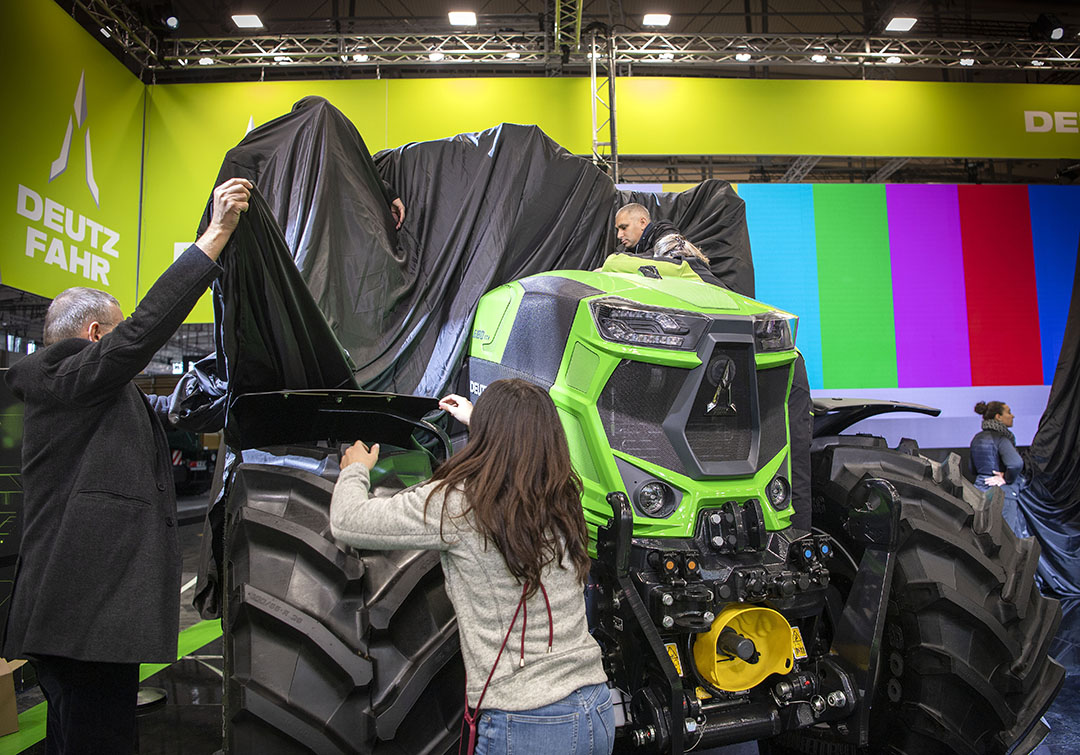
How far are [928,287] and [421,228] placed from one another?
8.35m

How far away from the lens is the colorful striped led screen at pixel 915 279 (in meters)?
9.89

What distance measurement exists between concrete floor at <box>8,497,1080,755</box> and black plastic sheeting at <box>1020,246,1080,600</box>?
249cm

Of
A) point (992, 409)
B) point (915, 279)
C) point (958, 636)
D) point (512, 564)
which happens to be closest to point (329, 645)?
point (512, 564)

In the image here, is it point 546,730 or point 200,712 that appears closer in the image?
point 546,730

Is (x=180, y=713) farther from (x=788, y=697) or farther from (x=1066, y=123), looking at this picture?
(x=1066, y=123)

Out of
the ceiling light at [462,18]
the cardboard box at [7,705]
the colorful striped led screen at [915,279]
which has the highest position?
the ceiling light at [462,18]

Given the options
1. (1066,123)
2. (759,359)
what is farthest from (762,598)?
(1066,123)

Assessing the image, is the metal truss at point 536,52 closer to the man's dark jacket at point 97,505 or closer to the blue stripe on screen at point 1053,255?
the blue stripe on screen at point 1053,255

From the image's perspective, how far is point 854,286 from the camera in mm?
10000

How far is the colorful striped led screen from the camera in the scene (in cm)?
989

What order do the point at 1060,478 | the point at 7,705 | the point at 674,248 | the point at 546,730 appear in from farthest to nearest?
the point at 1060,478 → the point at 7,705 → the point at 674,248 → the point at 546,730

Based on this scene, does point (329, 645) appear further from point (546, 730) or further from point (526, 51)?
point (526, 51)

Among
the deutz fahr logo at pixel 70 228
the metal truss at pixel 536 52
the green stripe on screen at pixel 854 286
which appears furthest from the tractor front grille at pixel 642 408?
the metal truss at pixel 536 52

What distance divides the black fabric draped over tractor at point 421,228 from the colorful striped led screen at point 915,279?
5828mm
